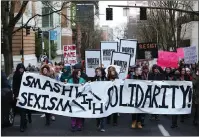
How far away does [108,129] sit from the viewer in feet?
35.5

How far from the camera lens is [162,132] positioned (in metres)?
10.3

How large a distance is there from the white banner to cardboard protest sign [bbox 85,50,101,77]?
7.30 m

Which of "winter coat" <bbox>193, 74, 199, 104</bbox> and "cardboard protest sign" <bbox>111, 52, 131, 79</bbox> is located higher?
"cardboard protest sign" <bbox>111, 52, 131, 79</bbox>

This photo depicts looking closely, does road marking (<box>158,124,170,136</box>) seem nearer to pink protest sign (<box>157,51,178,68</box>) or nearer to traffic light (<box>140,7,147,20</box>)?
pink protest sign (<box>157,51,178,68</box>)

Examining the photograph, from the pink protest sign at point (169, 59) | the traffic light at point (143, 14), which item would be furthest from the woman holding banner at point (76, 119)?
the traffic light at point (143, 14)

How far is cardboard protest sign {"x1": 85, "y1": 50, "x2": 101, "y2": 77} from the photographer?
18.0 metres

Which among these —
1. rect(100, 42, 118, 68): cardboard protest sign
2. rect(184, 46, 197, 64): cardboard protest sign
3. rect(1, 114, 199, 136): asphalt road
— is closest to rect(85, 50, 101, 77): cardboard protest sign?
rect(100, 42, 118, 68): cardboard protest sign

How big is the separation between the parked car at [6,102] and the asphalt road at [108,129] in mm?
217

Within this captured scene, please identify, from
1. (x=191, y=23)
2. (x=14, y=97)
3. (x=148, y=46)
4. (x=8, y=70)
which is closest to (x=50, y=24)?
(x=191, y=23)

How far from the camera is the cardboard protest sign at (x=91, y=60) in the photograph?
59.0ft

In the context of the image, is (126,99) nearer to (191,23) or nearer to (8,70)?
(8,70)

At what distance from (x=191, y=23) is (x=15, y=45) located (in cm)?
2026

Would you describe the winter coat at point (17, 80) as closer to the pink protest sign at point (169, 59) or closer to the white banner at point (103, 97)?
the white banner at point (103, 97)

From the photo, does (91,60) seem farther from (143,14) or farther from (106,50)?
(143,14)
